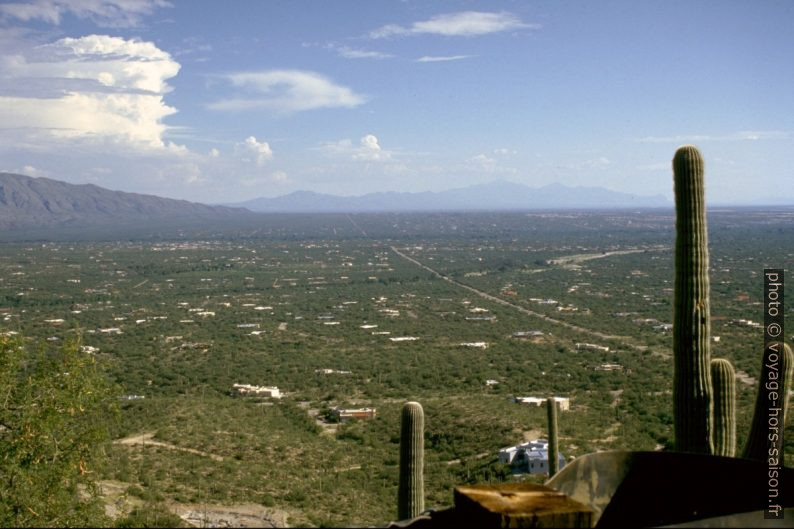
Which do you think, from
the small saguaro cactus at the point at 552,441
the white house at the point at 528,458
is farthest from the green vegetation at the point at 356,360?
the small saguaro cactus at the point at 552,441

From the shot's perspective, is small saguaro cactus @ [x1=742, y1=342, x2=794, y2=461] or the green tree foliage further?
the green tree foliage

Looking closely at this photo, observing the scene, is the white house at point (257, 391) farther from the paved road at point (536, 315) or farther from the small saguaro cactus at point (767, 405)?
the small saguaro cactus at point (767, 405)

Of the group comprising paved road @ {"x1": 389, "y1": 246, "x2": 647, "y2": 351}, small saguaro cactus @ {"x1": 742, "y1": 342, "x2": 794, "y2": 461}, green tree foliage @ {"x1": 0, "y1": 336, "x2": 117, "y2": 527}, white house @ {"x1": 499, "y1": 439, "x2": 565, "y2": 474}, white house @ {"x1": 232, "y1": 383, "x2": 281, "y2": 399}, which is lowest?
white house @ {"x1": 232, "y1": 383, "x2": 281, "y2": 399}

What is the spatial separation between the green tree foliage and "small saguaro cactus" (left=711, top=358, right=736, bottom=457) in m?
8.53

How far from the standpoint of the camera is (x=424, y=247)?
13700cm

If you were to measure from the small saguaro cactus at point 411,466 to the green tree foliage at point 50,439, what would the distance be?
468 centimetres

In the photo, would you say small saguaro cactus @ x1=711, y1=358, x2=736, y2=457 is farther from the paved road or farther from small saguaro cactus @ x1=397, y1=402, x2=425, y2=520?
the paved road

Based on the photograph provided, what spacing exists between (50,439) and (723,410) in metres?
9.47

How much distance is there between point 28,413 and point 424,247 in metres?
127

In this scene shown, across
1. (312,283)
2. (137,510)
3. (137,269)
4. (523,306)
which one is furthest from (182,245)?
(137,510)

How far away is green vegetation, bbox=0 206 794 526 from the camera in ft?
65.8

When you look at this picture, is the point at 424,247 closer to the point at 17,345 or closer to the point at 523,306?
the point at 523,306

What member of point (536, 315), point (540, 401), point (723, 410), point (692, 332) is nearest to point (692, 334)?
point (692, 332)

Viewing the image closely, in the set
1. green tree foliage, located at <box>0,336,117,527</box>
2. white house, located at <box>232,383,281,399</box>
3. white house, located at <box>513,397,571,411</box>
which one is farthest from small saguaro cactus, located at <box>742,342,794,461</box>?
white house, located at <box>232,383,281,399</box>
